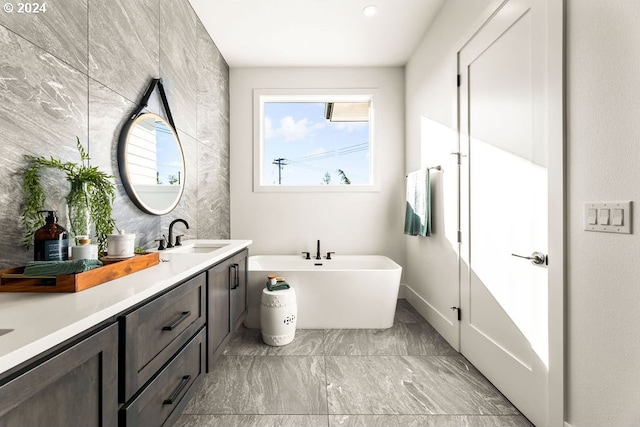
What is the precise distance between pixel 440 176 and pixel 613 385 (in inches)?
70.2

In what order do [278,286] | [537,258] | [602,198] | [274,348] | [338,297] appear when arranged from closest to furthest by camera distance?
1. [602,198]
2. [537,258]
3. [274,348]
4. [278,286]
5. [338,297]

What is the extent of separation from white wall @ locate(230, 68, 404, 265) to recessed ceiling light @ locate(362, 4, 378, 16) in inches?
37.5

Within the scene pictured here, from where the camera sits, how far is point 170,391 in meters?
1.17

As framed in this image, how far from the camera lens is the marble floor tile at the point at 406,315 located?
9.53ft

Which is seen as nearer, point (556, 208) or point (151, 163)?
point (556, 208)

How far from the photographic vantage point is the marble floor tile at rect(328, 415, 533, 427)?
1.52 m

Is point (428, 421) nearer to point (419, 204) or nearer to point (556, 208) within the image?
point (556, 208)

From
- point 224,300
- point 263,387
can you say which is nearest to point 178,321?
point 224,300

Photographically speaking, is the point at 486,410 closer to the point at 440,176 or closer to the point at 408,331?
the point at 408,331

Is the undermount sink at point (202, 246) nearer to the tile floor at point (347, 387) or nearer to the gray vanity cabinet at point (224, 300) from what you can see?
the gray vanity cabinet at point (224, 300)

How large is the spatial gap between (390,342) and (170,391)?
5.75 feet

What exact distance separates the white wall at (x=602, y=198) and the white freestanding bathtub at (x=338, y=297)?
4.81 feet

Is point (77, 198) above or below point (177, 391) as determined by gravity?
above

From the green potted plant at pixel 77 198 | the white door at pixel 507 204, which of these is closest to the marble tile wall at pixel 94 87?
the green potted plant at pixel 77 198
